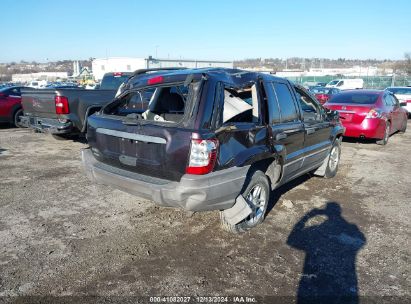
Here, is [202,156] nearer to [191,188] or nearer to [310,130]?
[191,188]

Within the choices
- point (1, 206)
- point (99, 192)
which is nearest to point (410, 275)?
point (99, 192)

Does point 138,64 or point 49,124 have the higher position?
point 138,64

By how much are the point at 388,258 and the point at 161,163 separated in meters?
2.52

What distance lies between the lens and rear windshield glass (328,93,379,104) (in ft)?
31.9

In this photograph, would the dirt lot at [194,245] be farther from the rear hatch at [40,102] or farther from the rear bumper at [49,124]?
the rear hatch at [40,102]

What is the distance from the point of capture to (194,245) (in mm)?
3848

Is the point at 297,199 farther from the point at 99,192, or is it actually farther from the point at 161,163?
the point at 99,192

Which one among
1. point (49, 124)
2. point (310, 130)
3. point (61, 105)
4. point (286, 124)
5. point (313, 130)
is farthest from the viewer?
point (49, 124)

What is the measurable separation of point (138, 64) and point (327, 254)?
54655 millimetres

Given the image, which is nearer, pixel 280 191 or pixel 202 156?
pixel 202 156

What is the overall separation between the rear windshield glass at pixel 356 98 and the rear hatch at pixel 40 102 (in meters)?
7.44

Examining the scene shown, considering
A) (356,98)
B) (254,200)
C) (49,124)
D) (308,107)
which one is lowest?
(254,200)

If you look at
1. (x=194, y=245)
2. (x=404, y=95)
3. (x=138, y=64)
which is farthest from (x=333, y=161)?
(x=138, y=64)

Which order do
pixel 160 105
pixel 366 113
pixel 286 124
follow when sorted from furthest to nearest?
pixel 366 113 < pixel 160 105 < pixel 286 124
